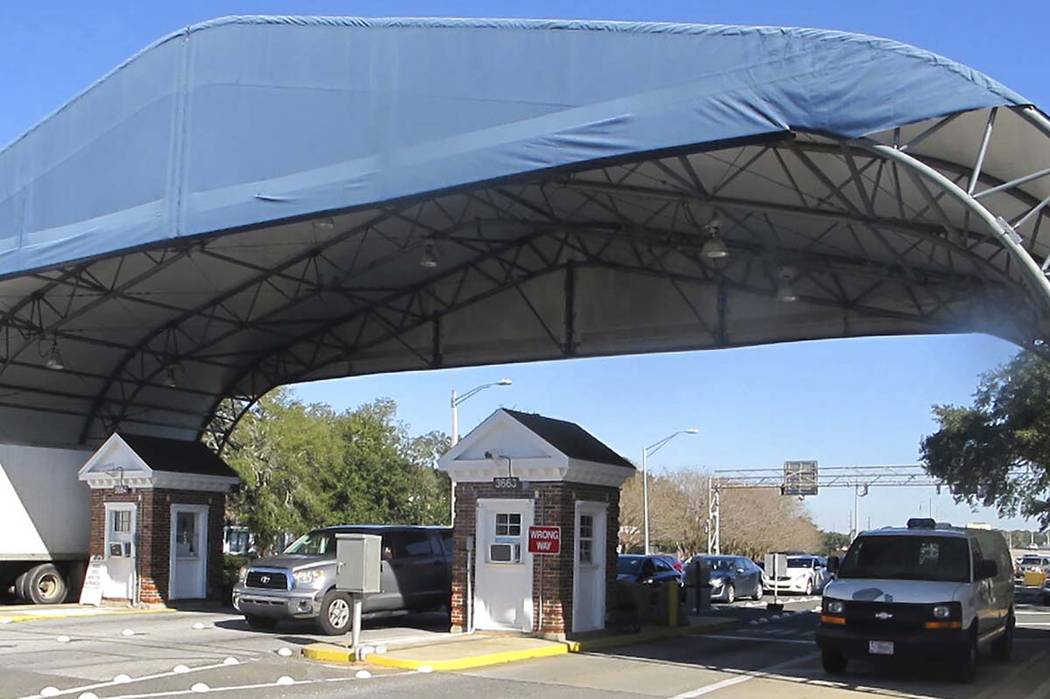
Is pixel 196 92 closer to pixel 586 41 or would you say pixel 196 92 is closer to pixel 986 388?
pixel 586 41

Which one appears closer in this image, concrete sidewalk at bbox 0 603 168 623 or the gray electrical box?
the gray electrical box

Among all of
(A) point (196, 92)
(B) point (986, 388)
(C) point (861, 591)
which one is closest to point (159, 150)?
(A) point (196, 92)

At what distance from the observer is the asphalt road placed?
13.6 m

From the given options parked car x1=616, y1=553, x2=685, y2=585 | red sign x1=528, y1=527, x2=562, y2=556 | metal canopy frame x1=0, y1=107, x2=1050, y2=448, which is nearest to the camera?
metal canopy frame x1=0, y1=107, x2=1050, y2=448

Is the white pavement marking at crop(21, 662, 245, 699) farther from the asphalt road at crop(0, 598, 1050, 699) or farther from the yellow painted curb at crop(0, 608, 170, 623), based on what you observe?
the yellow painted curb at crop(0, 608, 170, 623)

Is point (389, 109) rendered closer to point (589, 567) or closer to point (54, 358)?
point (589, 567)

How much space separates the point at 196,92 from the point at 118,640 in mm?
A: 8805

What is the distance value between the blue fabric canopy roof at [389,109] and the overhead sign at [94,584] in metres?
8.53

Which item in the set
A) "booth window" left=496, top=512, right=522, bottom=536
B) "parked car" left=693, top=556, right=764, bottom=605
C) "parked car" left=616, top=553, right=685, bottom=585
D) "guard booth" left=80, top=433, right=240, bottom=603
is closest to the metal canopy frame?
"guard booth" left=80, top=433, right=240, bottom=603

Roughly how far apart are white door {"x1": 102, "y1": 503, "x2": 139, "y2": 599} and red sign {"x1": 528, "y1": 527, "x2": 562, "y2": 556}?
1152cm

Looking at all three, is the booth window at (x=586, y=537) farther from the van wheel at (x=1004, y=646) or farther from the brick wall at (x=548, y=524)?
the van wheel at (x=1004, y=646)

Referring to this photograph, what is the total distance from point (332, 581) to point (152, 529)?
836cm

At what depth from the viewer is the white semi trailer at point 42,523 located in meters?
26.6

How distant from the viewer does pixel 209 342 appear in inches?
1202
